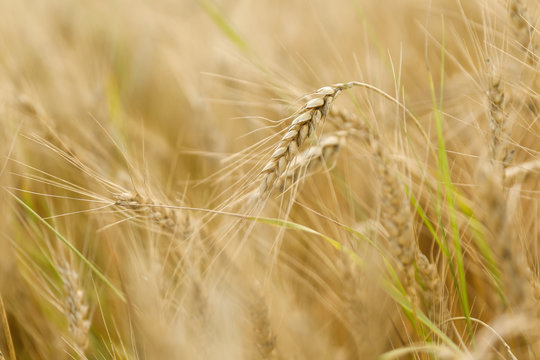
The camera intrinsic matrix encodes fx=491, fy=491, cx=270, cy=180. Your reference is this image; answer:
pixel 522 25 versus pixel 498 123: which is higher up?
pixel 522 25

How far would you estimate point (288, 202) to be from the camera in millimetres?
984

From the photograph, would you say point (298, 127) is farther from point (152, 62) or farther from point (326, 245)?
point (152, 62)

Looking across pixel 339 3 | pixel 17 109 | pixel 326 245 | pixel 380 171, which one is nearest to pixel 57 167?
→ pixel 17 109

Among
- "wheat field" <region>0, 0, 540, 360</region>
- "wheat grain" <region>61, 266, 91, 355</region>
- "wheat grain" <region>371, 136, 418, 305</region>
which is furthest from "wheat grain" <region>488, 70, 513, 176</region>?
"wheat grain" <region>61, 266, 91, 355</region>

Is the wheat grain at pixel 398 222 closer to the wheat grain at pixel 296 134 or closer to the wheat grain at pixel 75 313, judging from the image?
the wheat grain at pixel 296 134

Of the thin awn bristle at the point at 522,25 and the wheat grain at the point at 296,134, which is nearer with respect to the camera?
the wheat grain at the point at 296,134

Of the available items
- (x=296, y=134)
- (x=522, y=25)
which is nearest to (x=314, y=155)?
(x=296, y=134)

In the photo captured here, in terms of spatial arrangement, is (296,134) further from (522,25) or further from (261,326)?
(522,25)

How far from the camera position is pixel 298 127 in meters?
0.65

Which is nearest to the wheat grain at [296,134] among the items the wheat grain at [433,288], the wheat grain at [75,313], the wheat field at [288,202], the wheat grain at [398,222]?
the wheat field at [288,202]

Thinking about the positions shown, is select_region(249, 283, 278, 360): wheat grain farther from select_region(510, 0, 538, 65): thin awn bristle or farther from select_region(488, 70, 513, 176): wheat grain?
select_region(510, 0, 538, 65): thin awn bristle

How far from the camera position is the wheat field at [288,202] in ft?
2.20

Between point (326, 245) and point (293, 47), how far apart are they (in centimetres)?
81

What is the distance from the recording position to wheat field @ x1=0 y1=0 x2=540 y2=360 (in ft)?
2.20
